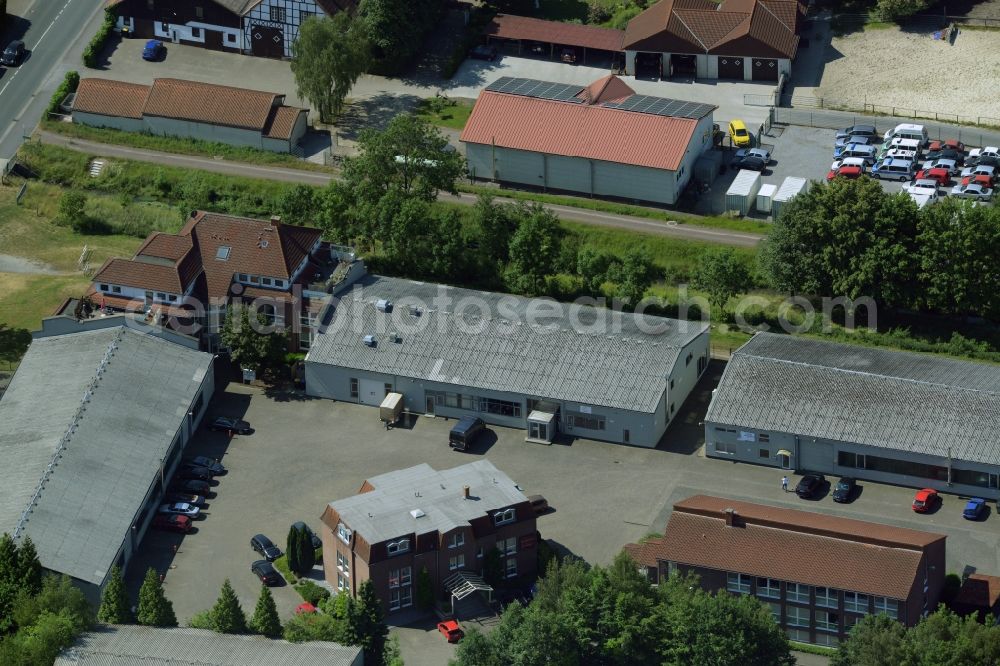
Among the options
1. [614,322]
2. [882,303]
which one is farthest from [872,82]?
[614,322]

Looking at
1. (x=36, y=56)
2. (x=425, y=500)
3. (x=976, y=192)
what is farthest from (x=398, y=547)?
(x=36, y=56)

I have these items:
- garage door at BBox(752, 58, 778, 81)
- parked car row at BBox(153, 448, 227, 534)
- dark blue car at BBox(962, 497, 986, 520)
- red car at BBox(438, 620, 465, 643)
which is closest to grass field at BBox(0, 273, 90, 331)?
parked car row at BBox(153, 448, 227, 534)

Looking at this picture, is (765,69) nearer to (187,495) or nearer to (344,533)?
(187,495)

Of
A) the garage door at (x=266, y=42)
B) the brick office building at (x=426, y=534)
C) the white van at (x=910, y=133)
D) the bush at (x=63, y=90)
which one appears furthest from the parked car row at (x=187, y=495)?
the white van at (x=910, y=133)

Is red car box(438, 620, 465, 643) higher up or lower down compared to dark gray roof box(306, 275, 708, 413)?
lower down

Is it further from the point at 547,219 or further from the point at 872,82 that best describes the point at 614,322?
the point at 872,82

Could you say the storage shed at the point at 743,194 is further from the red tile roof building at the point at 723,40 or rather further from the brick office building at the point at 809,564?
the brick office building at the point at 809,564

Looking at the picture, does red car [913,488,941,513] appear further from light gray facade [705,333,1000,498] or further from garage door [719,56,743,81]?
garage door [719,56,743,81]
